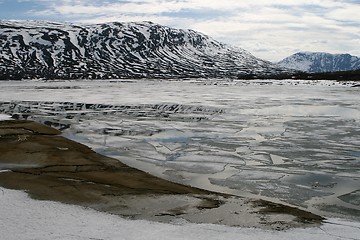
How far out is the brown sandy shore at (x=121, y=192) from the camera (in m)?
8.52

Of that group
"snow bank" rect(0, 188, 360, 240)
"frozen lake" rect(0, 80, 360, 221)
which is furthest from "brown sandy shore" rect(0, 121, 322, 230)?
"frozen lake" rect(0, 80, 360, 221)

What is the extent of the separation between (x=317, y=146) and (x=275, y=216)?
900 centimetres

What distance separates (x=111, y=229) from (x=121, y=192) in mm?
2857

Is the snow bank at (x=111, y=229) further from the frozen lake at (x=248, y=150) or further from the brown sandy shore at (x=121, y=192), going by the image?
the frozen lake at (x=248, y=150)

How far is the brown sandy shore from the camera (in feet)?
27.9

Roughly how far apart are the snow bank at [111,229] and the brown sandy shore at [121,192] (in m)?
0.38

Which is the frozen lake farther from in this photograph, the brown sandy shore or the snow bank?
the snow bank

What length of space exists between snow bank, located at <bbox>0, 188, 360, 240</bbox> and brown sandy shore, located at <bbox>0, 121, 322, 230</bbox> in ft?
1.26

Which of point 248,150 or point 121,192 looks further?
point 248,150

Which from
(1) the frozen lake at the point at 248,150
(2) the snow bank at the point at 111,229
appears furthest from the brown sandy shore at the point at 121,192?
(1) the frozen lake at the point at 248,150

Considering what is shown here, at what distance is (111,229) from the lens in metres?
7.51

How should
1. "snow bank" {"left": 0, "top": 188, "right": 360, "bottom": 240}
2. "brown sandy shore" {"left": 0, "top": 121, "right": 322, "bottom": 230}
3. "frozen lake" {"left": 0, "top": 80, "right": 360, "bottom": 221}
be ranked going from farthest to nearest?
"frozen lake" {"left": 0, "top": 80, "right": 360, "bottom": 221}, "brown sandy shore" {"left": 0, "top": 121, "right": 322, "bottom": 230}, "snow bank" {"left": 0, "top": 188, "right": 360, "bottom": 240}

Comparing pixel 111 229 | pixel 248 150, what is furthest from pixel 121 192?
pixel 248 150

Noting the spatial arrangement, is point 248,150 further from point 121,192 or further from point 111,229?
point 111,229
